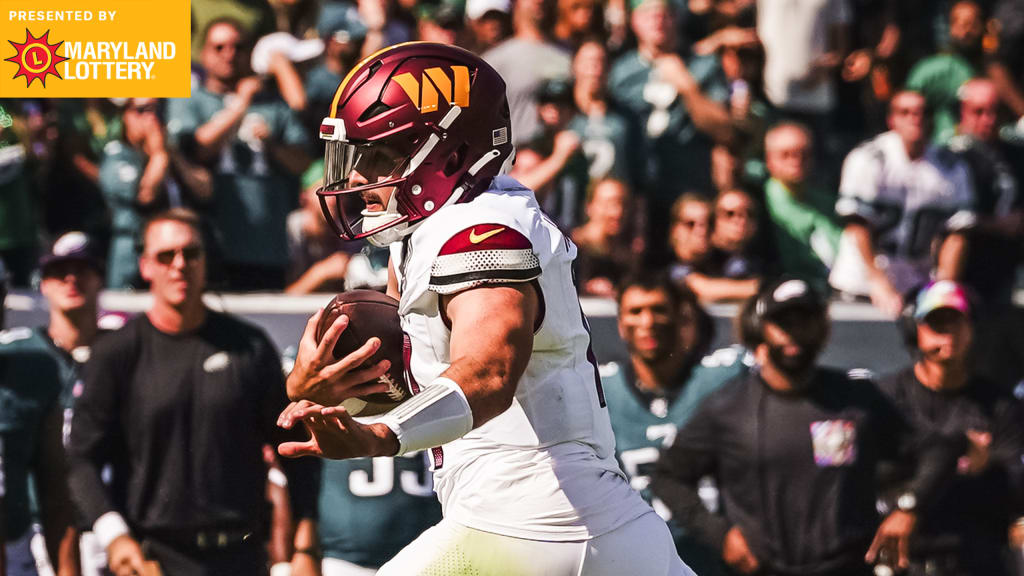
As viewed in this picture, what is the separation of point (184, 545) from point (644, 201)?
2951mm

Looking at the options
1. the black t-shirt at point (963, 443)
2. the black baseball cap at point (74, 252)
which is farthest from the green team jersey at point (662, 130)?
the black baseball cap at point (74, 252)

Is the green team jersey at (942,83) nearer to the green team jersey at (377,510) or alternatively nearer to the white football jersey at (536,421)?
the green team jersey at (377,510)

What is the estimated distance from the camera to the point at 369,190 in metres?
3.31

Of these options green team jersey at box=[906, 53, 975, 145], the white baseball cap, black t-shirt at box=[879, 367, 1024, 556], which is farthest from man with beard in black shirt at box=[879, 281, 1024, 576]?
the white baseball cap

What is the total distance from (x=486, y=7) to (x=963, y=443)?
3.44 meters

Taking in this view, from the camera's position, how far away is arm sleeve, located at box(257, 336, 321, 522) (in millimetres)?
5809

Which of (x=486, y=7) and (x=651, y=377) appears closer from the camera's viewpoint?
(x=651, y=377)

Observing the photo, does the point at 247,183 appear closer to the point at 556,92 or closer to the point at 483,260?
the point at 556,92

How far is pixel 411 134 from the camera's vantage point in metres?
3.28

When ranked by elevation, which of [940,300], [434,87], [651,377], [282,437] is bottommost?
[282,437]

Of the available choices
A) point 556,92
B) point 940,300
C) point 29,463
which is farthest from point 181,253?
point 940,300

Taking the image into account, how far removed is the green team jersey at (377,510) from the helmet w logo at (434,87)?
285 centimetres

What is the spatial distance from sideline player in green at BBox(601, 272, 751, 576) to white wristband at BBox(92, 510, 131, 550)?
1.83 m

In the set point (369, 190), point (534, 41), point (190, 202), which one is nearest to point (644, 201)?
point (534, 41)
